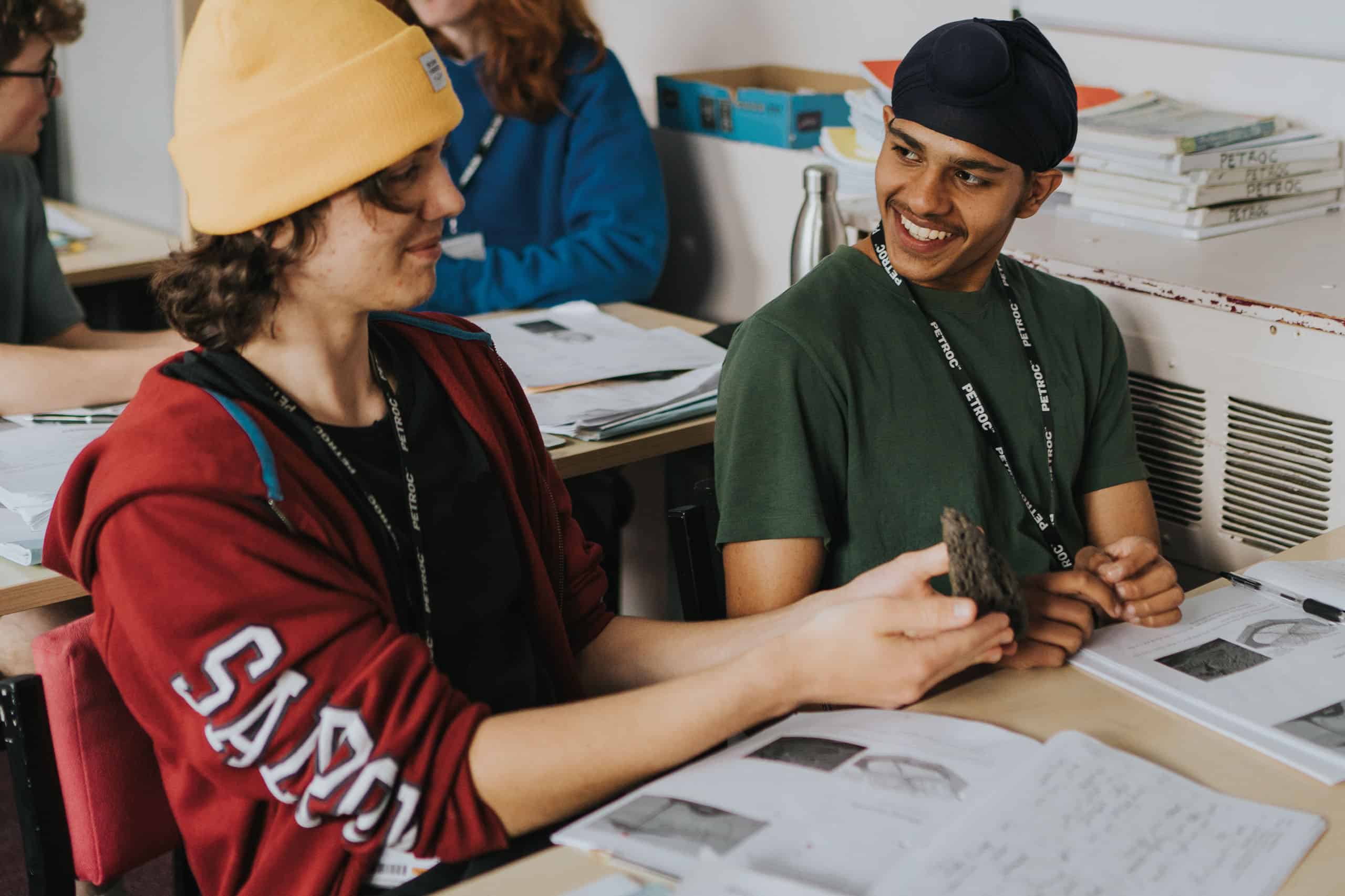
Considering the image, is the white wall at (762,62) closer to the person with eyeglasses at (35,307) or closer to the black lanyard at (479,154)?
the black lanyard at (479,154)

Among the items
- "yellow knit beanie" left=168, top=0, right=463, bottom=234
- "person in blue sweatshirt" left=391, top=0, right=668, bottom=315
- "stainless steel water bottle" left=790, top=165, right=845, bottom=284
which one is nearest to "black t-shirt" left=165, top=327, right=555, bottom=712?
"yellow knit beanie" left=168, top=0, right=463, bottom=234

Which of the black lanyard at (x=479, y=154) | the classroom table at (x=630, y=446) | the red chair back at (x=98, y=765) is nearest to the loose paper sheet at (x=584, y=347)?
the classroom table at (x=630, y=446)

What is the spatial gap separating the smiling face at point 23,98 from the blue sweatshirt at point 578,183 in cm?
77

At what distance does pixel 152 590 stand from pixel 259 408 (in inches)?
7.9

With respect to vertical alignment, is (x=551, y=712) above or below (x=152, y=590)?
below

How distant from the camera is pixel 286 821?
1121 millimetres

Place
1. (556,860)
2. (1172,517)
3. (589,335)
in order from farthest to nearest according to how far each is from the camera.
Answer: (589,335), (1172,517), (556,860)

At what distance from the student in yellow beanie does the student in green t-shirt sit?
0.22 metres

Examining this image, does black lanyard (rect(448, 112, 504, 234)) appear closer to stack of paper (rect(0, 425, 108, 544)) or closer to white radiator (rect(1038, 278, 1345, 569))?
stack of paper (rect(0, 425, 108, 544))

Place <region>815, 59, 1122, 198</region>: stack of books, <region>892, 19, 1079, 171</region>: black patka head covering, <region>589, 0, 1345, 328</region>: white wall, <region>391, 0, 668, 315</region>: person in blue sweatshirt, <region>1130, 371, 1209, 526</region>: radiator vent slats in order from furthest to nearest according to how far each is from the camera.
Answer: <region>391, 0, 668, 315</region>: person in blue sweatshirt, <region>815, 59, 1122, 198</region>: stack of books, <region>589, 0, 1345, 328</region>: white wall, <region>1130, 371, 1209, 526</region>: radiator vent slats, <region>892, 19, 1079, 171</region>: black patka head covering

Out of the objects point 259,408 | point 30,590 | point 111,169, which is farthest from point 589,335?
point 111,169

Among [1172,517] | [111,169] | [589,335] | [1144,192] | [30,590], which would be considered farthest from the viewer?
[111,169]

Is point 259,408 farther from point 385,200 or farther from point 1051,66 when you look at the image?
point 1051,66

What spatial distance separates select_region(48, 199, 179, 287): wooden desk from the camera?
9.62 feet
